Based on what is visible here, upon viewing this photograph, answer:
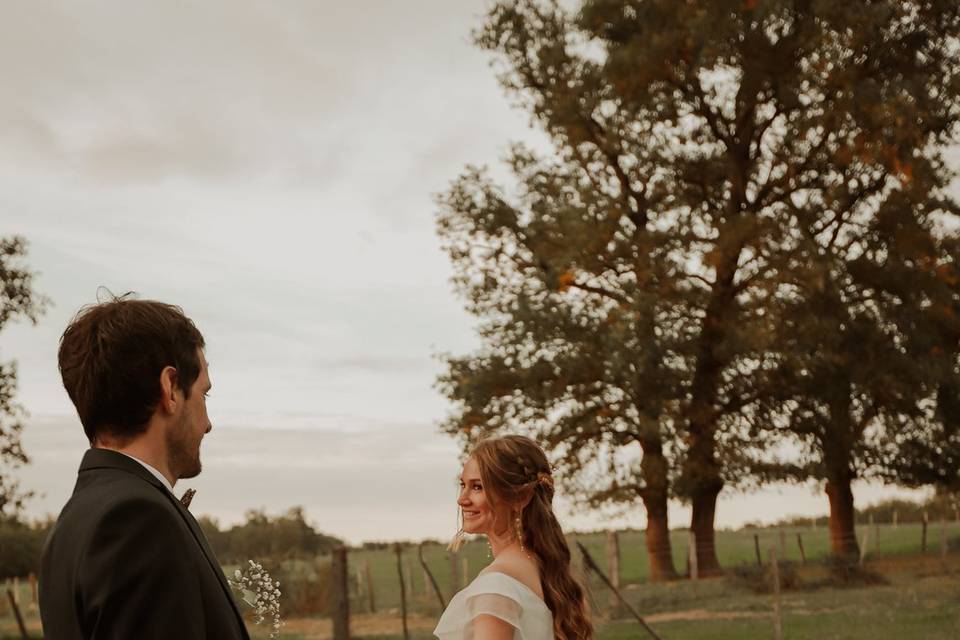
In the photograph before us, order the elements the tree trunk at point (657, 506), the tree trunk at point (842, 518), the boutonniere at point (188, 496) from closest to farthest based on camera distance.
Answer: the boutonniere at point (188, 496) → the tree trunk at point (657, 506) → the tree trunk at point (842, 518)

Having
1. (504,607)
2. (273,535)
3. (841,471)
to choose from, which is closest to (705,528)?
(841,471)

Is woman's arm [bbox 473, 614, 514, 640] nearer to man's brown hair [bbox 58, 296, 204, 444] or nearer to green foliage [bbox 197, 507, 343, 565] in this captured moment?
man's brown hair [bbox 58, 296, 204, 444]

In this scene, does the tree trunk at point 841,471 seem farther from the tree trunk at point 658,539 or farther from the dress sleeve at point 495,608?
the dress sleeve at point 495,608

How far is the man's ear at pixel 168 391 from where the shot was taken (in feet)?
8.05

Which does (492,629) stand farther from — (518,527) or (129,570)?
(129,570)

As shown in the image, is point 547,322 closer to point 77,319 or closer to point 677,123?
point 677,123

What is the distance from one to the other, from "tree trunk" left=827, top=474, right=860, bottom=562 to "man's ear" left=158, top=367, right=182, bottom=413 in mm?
29092

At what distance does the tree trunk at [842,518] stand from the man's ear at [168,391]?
2909cm

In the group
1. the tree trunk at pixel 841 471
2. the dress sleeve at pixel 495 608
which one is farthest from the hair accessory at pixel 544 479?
the tree trunk at pixel 841 471

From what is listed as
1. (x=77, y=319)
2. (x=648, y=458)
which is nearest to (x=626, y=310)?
(x=648, y=458)

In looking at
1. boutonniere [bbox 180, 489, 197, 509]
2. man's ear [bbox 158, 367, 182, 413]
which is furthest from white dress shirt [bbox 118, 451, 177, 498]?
boutonniere [bbox 180, 489, 197, 509]

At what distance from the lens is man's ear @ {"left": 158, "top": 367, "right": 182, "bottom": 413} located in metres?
2.45

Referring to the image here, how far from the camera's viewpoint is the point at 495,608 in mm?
4004

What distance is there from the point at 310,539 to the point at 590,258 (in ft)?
54.2
